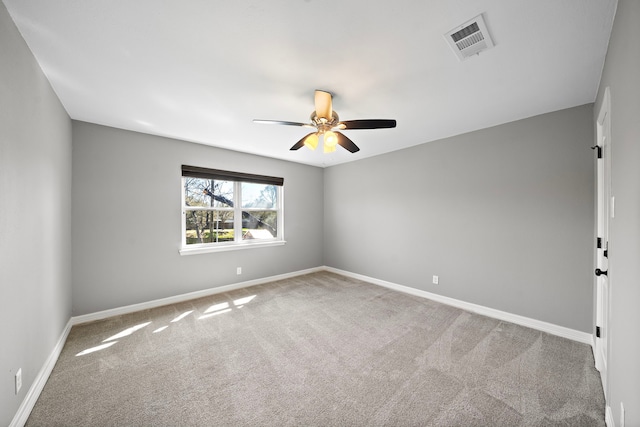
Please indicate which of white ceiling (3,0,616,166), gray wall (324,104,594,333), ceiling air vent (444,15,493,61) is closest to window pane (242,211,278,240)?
gray wall (324,104,594,333)

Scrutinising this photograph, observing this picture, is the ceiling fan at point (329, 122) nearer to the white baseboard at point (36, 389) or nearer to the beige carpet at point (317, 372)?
the beige carpet at point (317, 372)

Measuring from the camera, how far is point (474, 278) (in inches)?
131

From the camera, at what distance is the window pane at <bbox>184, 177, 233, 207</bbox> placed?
3.92m

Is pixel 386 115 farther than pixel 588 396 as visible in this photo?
Yes

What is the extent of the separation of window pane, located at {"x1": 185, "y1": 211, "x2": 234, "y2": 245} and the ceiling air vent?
3.90 meters

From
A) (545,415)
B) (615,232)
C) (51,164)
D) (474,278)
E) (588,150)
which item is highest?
(588,150)

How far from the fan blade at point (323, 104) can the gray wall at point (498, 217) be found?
228cm

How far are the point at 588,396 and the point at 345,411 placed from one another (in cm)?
182

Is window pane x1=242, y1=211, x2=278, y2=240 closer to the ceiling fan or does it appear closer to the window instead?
the window

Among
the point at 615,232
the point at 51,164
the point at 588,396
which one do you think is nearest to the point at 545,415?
the point at 588,396

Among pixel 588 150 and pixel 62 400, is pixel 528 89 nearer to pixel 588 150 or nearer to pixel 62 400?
pixel 588 150

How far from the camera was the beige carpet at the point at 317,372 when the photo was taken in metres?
1.62

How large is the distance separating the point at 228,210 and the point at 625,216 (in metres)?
4.47

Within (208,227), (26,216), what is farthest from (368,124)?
(208,227)
